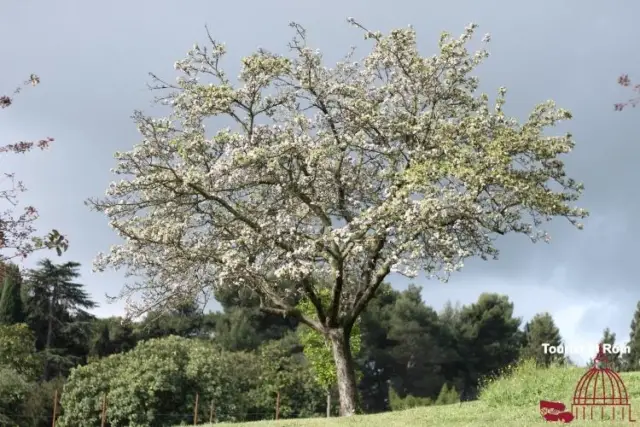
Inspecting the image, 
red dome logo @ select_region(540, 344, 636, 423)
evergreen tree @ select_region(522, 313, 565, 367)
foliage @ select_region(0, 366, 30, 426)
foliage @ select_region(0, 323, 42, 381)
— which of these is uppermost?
evergreen tree @ select_region(522, 313, 565, 367)

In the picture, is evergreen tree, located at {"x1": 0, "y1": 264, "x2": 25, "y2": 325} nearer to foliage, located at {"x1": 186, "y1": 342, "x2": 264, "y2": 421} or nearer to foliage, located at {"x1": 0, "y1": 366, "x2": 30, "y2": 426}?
foliage, located at {"x1": 0, "y1": 366, "x2": 30, "y2": 426}

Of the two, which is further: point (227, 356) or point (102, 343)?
point (102, 343)

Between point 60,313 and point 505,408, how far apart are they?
138 feet

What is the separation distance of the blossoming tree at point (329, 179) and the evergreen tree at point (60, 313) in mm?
31386

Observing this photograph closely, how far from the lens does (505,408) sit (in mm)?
18234

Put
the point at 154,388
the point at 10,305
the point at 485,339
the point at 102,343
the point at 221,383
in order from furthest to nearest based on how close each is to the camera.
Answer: the point at 485,339 → the point at 102,343 → the point at 10,305 → the point at 221,383 → the point at 154,388

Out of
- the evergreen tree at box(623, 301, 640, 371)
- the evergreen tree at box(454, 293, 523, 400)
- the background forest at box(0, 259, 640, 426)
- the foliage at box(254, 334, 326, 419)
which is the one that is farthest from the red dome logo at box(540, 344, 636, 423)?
the evergreen tree at box(454, 293, 523, 400)

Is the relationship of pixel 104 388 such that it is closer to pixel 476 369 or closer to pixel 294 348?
pixel 294 348

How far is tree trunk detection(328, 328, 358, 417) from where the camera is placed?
77.3 ft

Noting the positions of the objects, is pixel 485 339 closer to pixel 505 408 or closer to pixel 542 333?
pixel 542 333

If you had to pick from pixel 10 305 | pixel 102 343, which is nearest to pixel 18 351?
pixel 10 305

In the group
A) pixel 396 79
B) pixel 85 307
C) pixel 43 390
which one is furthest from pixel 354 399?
pixel 85 307

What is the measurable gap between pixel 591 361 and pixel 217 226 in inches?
447

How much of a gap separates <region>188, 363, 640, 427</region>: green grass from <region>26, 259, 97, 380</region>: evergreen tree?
3582cm
